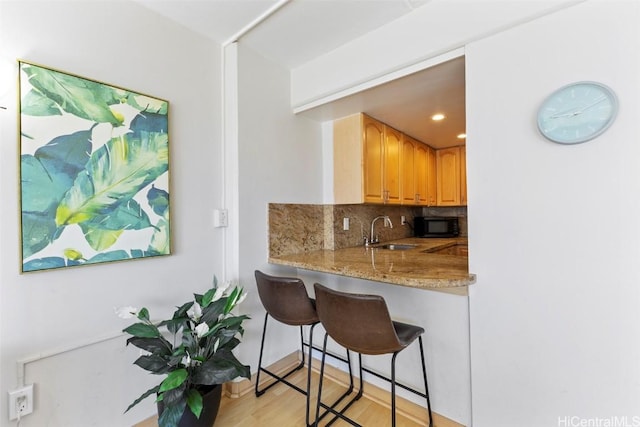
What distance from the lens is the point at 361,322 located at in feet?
4.23

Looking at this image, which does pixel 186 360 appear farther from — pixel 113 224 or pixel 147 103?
pixel 147 103

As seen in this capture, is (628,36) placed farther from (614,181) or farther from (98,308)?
(98,308)

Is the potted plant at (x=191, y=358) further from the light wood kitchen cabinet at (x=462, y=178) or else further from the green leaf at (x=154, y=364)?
the light wood kitchen cabinet at (x=462, y=178)

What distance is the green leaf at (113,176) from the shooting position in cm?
136

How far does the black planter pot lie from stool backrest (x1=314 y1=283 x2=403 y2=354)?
73cm

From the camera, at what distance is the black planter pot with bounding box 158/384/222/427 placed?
1371mm

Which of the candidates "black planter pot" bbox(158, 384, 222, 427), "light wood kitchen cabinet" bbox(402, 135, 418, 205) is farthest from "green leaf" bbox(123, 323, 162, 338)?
"light wood kitchen cabinet" bbox(402, 135, 418, 205)

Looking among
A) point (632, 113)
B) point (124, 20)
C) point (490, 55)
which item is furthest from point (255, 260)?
point (632, 113)

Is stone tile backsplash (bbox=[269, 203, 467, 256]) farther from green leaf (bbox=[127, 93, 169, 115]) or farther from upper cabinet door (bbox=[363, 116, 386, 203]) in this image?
green leaf (bbox=[127, 93, 169, 115])

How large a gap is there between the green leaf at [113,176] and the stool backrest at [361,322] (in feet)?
3.97

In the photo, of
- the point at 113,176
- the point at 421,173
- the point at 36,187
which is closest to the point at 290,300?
the point at 113,176

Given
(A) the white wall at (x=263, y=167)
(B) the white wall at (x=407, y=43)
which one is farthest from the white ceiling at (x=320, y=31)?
(A) the white wall at (x=263, y=167)

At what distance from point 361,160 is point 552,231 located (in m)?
1.51

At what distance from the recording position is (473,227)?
4.75ft
